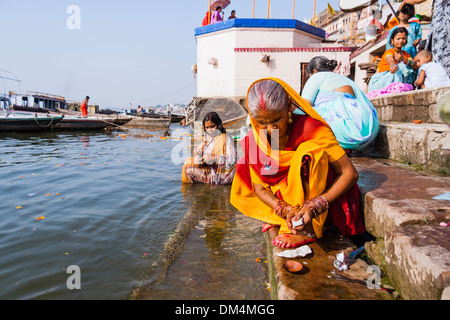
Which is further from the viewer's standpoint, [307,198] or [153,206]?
[153,206]

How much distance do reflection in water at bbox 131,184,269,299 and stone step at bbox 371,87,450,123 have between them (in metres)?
2.22

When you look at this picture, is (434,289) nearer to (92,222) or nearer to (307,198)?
(307,198)

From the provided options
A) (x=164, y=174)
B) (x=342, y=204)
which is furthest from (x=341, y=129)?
(x=164, y=174)

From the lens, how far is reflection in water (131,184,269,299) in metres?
1.88

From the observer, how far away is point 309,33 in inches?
627

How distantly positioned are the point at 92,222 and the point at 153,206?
2.67ft

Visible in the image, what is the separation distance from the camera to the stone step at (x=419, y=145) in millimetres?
2314

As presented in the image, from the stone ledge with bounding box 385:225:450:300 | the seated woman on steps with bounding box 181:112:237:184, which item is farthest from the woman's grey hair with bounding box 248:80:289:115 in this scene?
the seated woman on steps with bounding box 181:112:237:184

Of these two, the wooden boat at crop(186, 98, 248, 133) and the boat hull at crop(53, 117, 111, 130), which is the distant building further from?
the boat hull at crop(53, 117, 111, 130)

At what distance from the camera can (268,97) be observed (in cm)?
178

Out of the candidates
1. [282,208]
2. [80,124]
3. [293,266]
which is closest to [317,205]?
[282,208]

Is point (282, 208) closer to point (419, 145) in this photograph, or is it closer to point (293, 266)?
point (293, 266)
